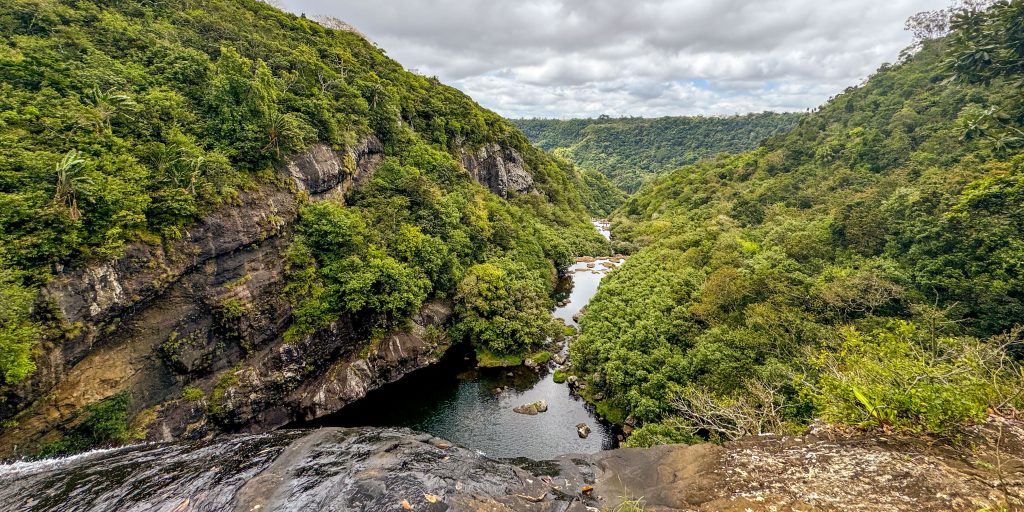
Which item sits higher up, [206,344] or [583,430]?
[206,344]

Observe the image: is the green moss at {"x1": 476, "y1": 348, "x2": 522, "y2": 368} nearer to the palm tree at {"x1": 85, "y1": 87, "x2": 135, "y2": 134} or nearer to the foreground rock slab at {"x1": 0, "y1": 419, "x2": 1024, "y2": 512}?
the foreground rock slab at {"x1": 0, "y1": 419, "x2": 1024, "y2": 512}

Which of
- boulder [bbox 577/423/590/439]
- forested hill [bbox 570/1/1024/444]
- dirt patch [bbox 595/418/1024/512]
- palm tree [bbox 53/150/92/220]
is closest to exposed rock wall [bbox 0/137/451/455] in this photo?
palm tree [bbox 53/150/92/220]

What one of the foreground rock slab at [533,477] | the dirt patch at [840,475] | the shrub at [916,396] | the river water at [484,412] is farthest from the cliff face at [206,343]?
the shrub at [916,396]

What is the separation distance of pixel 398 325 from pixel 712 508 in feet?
110

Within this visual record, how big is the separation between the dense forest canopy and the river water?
17.3 feet

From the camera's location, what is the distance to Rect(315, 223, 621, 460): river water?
30688 millimetres

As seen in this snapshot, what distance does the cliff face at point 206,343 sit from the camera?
73.1 ft

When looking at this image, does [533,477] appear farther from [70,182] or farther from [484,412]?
[70,182]

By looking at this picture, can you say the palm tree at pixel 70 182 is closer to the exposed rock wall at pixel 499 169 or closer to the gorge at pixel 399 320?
the gorge at pixel 399 320

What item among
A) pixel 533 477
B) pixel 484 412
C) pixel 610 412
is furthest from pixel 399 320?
pixel 533 477

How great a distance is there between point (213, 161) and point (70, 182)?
8.44 metres

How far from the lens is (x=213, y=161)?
29.9 m

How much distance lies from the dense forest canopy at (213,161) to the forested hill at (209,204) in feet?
0.47

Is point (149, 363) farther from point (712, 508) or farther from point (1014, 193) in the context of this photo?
point (1014, 193)
